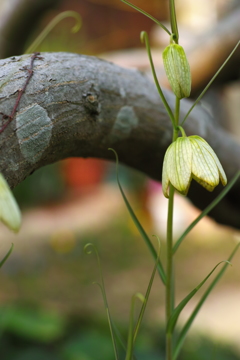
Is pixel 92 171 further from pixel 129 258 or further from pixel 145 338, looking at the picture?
pixel 145 338

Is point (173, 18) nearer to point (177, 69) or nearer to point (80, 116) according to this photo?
point (177, 69)

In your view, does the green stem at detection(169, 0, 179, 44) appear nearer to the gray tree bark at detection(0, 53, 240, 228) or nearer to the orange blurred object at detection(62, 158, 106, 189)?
the gray tree bark at detection(0, 53, 240, 228)

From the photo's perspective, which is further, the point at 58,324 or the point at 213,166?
the point at 58,324

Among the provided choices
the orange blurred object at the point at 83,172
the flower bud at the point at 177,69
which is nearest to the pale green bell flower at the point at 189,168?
the flower bud at the point at 177,69

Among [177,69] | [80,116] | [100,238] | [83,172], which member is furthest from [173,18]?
[83,172]

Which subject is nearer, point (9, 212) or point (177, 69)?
point (9, 212)

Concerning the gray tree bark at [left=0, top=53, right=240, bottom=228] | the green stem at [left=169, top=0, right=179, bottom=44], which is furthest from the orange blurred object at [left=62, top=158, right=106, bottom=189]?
the green stem at [left=169, top=0, right=179, bottom=44]

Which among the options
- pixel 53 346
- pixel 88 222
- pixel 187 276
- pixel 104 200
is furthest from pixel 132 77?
pixel 104 200

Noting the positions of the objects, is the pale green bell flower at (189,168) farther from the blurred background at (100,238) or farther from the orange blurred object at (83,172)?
the orange blurred object at (83,172)
